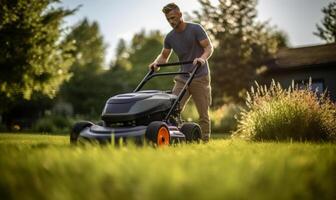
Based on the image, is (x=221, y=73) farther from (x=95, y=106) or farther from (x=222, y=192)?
(x=222, y=192)

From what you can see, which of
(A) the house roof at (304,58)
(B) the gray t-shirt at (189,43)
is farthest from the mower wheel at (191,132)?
(A) the house roof at (304,58)

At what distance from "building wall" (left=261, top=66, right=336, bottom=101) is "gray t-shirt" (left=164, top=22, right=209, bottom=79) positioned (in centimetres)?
1426

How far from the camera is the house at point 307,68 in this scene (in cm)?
2127

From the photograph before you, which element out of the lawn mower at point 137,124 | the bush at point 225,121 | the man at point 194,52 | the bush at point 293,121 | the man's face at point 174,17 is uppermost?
the man's face at point 174,17

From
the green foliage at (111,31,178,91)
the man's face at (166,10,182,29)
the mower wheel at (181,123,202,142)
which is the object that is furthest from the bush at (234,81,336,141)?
the green foliage at (111,31,178,91)

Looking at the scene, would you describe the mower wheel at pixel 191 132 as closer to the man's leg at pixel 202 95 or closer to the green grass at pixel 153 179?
the man's leg at pixel 202 95

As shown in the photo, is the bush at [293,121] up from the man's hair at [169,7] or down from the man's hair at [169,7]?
down

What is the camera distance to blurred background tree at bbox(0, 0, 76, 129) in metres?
13.5

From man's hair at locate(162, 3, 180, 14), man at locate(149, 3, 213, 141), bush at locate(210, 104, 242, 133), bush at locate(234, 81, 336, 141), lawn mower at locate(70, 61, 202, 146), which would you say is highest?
man's hair at locate(162, 3, 180, 14)

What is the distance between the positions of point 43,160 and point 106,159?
0.45 m

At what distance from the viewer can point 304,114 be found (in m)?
7.48

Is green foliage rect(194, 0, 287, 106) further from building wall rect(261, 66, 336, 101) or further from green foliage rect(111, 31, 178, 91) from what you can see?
green foliage rect(111, 31, 178, 91)

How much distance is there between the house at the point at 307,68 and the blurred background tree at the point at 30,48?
10.5 meters

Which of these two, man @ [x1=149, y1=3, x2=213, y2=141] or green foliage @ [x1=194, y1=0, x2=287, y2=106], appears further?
green foliage @ [x1=194, y1=0, x2=287, y2=106]
